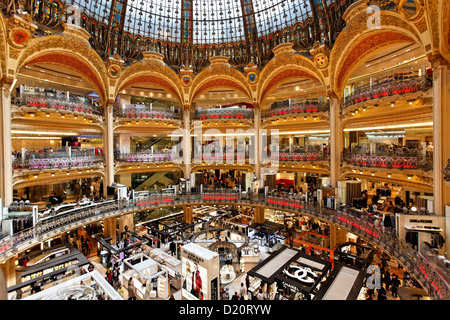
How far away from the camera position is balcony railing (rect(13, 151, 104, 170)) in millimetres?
18094

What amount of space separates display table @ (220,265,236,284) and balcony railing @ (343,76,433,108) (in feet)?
55.0

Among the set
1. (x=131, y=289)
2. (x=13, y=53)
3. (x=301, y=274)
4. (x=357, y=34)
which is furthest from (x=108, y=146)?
(x=357, y=34)

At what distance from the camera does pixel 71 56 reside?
2180 cm

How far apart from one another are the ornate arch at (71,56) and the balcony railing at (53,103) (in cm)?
207

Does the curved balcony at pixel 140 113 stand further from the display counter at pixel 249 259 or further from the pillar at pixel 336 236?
the pillar at pixel 336 236

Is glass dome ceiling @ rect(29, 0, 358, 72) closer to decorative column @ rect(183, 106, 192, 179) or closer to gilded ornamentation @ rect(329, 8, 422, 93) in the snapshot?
gilded ornamentation @ rect(329, 8, 422, 93)

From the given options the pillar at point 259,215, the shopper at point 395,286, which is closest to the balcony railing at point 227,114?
the pillar at point 259,215

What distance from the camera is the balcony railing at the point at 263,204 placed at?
34.2ft

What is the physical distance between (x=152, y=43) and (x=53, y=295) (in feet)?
82.6

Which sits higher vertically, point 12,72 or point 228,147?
point 12,72

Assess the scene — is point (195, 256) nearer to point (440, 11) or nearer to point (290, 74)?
point (440, 11)

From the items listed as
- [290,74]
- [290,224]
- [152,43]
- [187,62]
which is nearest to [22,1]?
[152,43]

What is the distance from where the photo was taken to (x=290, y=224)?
27.0m

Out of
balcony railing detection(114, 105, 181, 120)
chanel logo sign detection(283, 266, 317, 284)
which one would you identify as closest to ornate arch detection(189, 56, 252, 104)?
balcony railing detection(114, 105, 181, 120)
